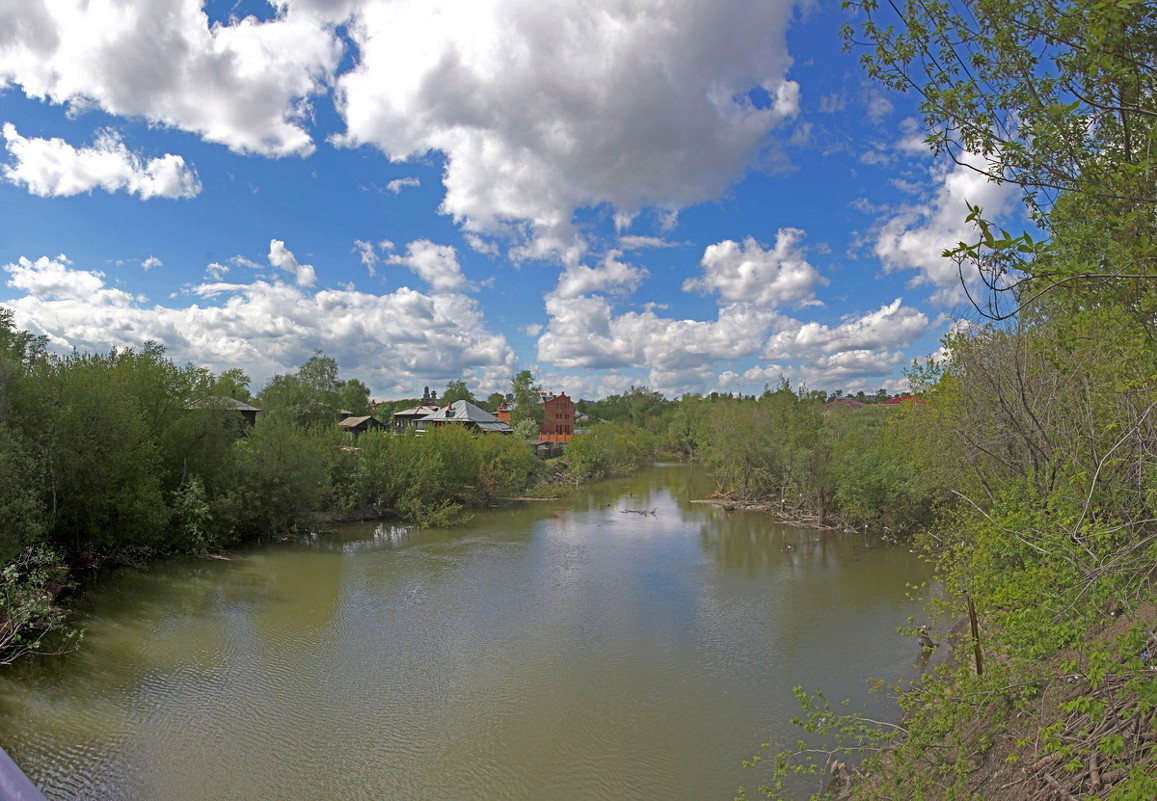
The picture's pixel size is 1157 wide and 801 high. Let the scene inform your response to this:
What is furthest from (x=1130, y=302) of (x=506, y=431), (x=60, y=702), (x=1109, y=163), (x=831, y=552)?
(x=506, y=431)

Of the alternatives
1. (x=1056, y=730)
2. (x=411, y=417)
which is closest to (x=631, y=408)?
(x=411, y=417)

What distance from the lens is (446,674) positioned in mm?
11766

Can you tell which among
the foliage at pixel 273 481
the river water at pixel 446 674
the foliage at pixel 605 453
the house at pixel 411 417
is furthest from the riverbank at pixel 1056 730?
the house at pixel 411 417

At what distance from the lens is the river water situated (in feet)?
28.3

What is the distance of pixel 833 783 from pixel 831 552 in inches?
613

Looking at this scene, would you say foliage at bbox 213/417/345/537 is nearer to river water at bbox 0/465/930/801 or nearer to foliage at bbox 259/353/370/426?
river water at bbox 0/465/930/801

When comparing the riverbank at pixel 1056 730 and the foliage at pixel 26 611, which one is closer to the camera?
the riverbank at pixel 1056 730

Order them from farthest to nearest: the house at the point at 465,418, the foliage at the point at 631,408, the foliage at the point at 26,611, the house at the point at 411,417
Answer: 1. the foliage at the point at 631,408
2. the house at the point at 411,417
3. the house at the point at 465,418
4. the foliage at the point at 26,611

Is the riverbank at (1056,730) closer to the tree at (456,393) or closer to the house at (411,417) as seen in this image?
the house at (411,417)

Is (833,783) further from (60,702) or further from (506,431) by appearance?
(506,431)

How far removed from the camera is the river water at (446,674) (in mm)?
8641

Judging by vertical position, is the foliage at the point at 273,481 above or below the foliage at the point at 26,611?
above

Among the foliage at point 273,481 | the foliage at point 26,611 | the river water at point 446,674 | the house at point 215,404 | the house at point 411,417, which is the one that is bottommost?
the river water at point 446,674

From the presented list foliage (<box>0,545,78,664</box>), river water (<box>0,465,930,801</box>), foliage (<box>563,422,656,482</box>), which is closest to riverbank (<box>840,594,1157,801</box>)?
river water (<box>0,465,930,801</box>)
